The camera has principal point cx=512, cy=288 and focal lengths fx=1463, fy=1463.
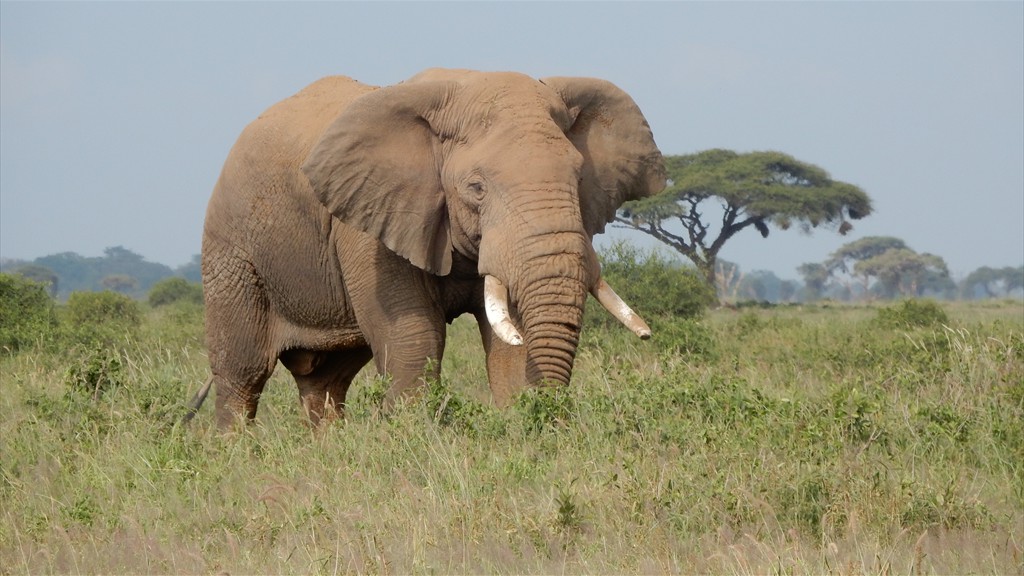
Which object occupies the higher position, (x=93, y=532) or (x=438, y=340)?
(x=438, y=340)

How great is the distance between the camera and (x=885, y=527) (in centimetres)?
479

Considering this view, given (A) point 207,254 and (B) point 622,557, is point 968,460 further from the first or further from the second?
(A) point 207,254

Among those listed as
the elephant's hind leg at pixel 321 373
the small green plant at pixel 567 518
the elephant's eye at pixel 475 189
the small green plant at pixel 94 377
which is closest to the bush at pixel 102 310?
the elephant's hind leg at pixel 321 373

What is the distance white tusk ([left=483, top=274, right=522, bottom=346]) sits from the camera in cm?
584

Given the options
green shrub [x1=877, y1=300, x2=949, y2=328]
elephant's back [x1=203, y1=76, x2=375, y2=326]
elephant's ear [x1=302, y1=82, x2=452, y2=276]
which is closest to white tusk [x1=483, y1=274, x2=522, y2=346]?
elephant's ear [x1=302, y1=82, x2=452, y2=276]

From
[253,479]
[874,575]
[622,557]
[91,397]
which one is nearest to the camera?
[874,575]

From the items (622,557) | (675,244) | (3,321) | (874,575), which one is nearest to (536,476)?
(622,557)

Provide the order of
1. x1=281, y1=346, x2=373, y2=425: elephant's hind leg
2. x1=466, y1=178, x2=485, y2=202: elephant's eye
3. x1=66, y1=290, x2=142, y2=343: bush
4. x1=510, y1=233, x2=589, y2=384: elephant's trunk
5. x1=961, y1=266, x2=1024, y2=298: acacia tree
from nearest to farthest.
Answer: x1=510, y1=233, x2=589, y2=384: elephant's trunk, x1=466, y1=178, x2=485, y2=202: elephant's eye, x1=281, y1=346, x2=373, y2=425: elephant's hind leg, x1=66, y1=290, x2=142, y2=343: bush, x1=961, y1=266, x2=1024, y2=298: acacia tree

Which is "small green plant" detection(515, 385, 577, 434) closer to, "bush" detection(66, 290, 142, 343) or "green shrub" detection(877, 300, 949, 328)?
"green shrub" detection(877, 300, 949, 328)

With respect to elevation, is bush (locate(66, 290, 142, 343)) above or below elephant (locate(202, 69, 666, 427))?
below

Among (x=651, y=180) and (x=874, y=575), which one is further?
(x=651, y=180)

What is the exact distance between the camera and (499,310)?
5.96 meters

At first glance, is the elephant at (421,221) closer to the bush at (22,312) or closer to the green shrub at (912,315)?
the bush at (22,312)

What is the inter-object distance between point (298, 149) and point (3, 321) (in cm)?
682
